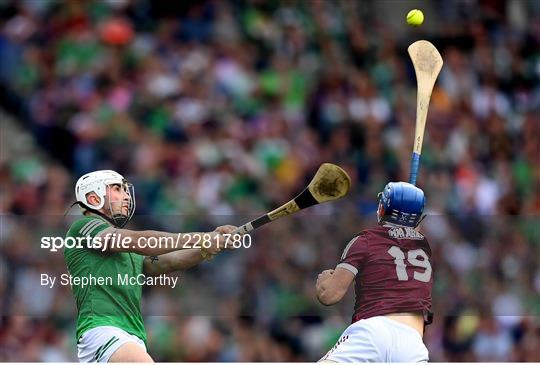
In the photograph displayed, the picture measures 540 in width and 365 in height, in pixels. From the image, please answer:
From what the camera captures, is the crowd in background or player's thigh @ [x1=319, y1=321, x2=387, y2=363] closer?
player's thigh @ [x1=319, y1=321, x2=387, y2=363]

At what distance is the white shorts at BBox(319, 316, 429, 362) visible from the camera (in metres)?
7.43

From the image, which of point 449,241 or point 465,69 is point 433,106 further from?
point 449,241

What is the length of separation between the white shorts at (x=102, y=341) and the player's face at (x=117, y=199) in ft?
2.27

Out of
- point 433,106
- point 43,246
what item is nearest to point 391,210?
point 43,246

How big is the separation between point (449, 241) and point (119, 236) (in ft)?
12.3

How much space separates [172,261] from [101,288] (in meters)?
0.56

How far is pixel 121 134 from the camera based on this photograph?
42.0 feet

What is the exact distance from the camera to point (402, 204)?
7.66 m

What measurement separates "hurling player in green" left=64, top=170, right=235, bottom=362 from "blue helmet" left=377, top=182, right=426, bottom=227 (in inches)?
35.0

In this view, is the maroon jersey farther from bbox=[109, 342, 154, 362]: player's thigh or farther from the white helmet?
the white helmet

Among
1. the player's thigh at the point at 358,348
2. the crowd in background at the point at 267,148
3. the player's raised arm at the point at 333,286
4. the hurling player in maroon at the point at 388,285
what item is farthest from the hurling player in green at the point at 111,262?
the crowd in background at the point at 267,148

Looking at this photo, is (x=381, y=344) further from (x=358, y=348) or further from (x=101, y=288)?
(x=101, y=288)

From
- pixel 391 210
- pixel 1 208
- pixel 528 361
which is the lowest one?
pixel 528 361

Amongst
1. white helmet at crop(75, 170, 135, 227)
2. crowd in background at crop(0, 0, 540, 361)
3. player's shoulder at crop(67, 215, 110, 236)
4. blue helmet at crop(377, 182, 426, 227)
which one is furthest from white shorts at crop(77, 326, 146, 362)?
crowd in background at crop(0, 0, 540, 361)
